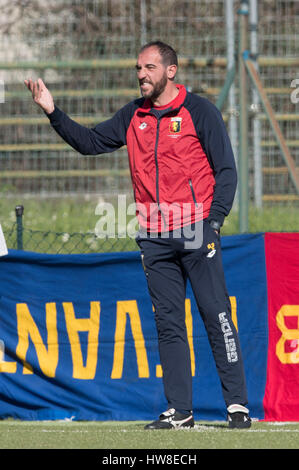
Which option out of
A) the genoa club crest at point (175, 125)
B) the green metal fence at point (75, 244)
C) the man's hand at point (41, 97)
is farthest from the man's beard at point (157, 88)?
the green metal fence at point (75, 244)

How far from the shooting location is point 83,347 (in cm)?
654

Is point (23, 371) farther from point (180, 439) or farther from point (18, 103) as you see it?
point (18, 103)

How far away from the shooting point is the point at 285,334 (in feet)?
21.0

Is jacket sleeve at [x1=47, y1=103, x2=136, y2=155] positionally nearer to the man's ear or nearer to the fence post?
the man's ear

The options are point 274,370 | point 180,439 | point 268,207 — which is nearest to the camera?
point 180,439

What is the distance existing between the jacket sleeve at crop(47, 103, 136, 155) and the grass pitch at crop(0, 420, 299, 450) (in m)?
1.60

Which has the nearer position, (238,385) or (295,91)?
(238,385)

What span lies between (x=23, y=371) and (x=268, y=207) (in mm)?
3327

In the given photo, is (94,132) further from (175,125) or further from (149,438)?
(149,438)

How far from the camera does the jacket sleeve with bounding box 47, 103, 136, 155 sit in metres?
5.67

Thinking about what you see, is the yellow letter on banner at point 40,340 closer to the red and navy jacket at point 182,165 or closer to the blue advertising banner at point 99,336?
the blue advertising banner at point 99,336

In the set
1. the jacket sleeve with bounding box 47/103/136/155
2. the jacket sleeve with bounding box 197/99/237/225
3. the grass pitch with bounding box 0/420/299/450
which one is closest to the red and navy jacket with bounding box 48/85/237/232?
the jacket sleeve with bounding box 197/99/237/225

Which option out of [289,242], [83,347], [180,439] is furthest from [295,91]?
[180,439]

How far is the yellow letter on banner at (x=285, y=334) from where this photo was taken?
635 centimetres
